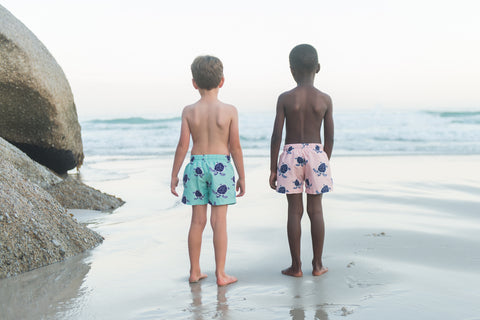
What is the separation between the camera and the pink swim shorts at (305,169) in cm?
366

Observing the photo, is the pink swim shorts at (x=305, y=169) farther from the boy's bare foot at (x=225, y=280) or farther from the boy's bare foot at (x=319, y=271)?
the boy's bare foot at (x=225, y=280)

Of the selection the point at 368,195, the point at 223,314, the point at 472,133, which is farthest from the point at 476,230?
the point at 472,133

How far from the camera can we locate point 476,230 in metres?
4.92

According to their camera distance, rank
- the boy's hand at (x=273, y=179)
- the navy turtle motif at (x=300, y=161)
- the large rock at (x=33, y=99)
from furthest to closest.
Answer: the large rock at (x=33, y=99)
the boy's hand at (x=273, y=179)
the navy turtle motif at (x=300, y=161)

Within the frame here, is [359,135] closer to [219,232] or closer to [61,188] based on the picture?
[61,188]

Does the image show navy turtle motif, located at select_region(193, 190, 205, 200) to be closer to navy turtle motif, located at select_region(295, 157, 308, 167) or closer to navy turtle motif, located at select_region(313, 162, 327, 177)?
navy turtle motif, located at select_region(295, 157, 308, 167)

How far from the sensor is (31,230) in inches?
153

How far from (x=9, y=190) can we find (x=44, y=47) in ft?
13.3

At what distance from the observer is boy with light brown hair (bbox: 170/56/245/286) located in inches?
138

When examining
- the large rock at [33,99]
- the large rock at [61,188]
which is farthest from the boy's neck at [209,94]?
the large rock at [33,99]

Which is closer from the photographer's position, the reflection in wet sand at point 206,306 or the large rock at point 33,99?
the reflection in wet sand at point 206,306

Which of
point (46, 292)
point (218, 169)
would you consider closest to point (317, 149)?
point (218, 169)

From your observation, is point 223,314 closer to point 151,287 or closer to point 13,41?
point 151,287

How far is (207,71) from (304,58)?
2.40ft
